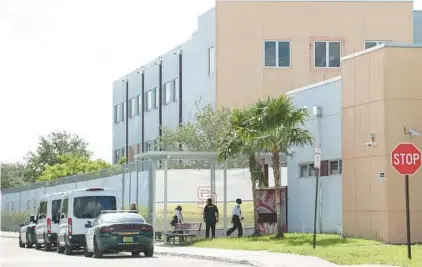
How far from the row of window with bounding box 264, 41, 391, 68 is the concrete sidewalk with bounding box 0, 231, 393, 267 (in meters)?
23.5

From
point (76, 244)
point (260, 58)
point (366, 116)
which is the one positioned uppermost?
point (260, 58)

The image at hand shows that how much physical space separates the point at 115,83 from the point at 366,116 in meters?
54.6

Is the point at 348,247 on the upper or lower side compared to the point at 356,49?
lower

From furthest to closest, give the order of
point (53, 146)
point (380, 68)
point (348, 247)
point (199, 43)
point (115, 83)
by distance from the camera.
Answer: point (53, 146)
point (115, 83)
point (199, 43)
point (380, 68)
point (348, 247)

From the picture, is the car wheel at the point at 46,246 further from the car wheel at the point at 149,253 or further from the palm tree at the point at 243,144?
the car wheel at the point at 149,253

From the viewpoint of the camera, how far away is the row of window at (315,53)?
190 ft

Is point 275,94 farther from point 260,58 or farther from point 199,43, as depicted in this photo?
point 199,43

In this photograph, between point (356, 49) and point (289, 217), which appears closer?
point (289, 217)

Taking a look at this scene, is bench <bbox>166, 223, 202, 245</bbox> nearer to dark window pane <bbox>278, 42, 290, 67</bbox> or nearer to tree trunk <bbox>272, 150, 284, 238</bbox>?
tree trunk <bbox>272, 150, 284, 238</bbox>

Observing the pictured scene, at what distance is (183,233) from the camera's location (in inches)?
1545

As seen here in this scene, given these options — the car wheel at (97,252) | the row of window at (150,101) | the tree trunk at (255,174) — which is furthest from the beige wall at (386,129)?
the row of window at (150,101)

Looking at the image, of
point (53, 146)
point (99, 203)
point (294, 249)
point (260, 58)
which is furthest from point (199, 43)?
point (53, 146)

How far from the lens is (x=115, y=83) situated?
86438mm

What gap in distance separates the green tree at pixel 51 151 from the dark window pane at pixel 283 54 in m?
51.7
